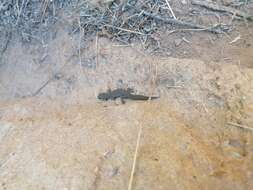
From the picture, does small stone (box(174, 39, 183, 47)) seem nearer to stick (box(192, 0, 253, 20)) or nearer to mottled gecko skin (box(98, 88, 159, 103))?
stick (box(192, 0, 253, 20))

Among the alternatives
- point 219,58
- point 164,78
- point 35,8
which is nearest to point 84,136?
point 164,78

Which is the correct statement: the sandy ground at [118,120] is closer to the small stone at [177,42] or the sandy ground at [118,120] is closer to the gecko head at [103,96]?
the gecko head at [103,96]

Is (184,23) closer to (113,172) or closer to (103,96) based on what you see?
(103,96)

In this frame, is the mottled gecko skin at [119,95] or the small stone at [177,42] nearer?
the mottled gecko skin at [119,95]

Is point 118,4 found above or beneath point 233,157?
above

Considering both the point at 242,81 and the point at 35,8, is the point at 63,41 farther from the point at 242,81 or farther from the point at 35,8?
the point at 242,81

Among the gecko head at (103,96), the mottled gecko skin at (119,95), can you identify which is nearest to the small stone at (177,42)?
the mottled gecko skin at (119,95)

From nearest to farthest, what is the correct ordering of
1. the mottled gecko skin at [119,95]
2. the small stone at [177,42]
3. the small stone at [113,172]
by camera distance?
the small stone at [113,172] → the mottled gecko skin at [119,95] → the small stone at [177,42]

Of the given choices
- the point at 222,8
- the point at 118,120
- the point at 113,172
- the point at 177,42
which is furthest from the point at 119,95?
the point at 222,8
